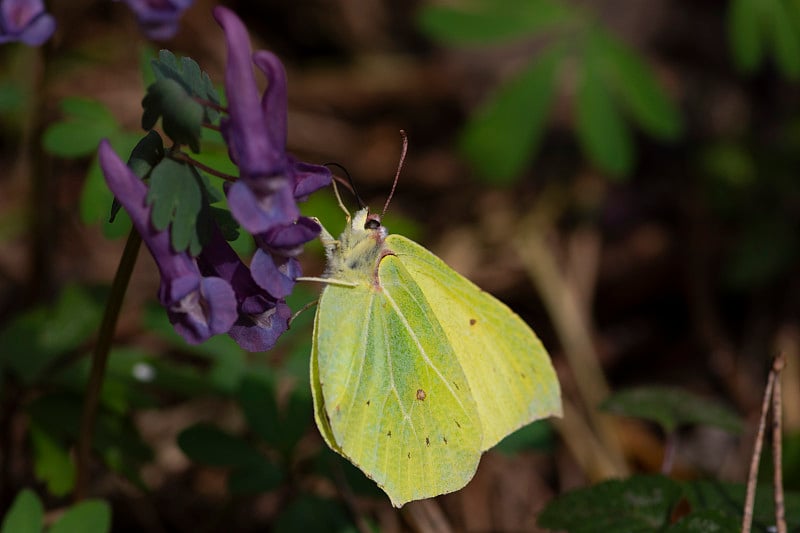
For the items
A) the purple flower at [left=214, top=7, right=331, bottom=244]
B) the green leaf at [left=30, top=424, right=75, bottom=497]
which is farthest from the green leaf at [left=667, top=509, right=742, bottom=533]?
the green leaf at [left=30, top=424, right=75, bottom=497]

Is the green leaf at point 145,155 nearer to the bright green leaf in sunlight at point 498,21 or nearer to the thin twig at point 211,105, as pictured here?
the thin twig at point 211,105

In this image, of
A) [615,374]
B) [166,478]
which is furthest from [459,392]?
[615,374]

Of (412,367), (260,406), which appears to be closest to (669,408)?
(412,367)

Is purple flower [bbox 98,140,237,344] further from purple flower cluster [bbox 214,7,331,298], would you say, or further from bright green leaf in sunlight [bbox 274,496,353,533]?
bright green leaf in sunlight [bbox 274,496,353,533]

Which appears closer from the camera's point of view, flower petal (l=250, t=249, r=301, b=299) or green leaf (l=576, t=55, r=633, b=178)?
flower petal (l=250, t=249, r=301, b=299)

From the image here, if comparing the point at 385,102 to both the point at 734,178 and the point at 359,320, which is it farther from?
the point at 359,320
